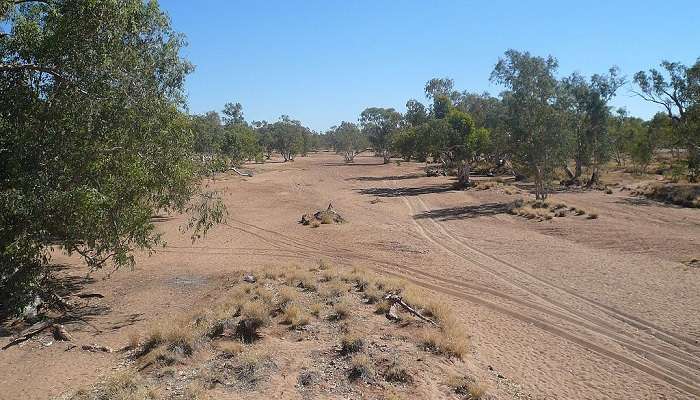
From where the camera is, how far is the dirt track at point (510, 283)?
11.0 metres

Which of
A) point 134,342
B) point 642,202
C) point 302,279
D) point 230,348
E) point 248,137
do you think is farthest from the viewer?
point 248,137

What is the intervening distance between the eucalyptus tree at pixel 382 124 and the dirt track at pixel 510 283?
2550 inches

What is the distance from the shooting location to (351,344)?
1096 centimetres

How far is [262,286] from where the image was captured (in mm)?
16594

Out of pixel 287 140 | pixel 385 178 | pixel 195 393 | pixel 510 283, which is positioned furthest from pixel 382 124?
pixel 195 393

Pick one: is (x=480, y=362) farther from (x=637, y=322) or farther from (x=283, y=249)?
(x=283, y=249)

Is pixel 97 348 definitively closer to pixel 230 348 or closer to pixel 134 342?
pixel 134 342

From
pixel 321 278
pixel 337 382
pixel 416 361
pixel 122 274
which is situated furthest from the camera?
pixel 122 274

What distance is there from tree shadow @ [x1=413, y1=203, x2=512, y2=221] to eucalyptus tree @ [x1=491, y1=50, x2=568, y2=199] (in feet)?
12.8

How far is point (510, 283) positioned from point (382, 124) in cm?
8849

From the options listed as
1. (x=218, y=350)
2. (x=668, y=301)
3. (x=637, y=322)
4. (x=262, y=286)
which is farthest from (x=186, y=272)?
(x=668, y=301)

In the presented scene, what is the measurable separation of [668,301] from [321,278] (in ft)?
36.7

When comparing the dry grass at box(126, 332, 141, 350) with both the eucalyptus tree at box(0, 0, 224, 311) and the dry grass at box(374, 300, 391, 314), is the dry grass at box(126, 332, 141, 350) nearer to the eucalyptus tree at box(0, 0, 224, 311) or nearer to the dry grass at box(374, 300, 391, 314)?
the eucalyptus tree at box(0, 0, 224, 311)

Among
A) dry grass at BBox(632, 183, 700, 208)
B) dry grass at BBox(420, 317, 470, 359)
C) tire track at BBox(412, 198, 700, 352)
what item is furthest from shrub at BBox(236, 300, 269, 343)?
dry grass at BBox(632, 183, 700, 208)
